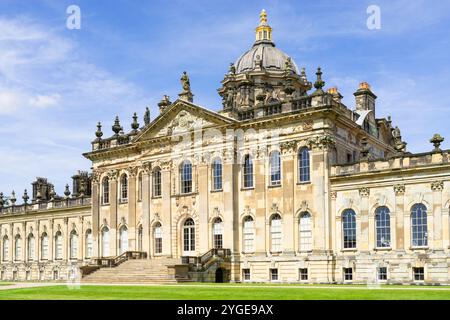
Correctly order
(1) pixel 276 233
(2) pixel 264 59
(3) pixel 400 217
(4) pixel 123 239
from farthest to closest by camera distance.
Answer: (2) pixel 264 59
(4) pixel 123 239
(1) pixel 276 233
(3) pixel 400 217

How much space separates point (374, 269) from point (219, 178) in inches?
499

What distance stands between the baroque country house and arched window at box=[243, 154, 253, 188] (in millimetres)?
67

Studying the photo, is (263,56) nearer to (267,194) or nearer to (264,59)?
(264,59)

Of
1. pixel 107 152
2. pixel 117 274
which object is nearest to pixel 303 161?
pixel 117 274

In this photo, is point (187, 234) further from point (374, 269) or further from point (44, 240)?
point (44, 240)

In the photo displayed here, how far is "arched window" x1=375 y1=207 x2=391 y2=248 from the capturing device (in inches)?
1652

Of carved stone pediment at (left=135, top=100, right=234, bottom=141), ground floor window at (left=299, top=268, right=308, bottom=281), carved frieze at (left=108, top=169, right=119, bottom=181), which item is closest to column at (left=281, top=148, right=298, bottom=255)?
ground floor window at (left=299, top=268, right=308, bottom=281)

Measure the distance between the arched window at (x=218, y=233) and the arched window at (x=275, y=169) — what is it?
4.95 metres

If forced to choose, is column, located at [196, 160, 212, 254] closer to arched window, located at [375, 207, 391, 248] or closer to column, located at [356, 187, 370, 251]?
column, located at [356, 187, 370, 251]

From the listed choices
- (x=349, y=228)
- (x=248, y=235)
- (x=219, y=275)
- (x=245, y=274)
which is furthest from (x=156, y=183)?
(x=349, y=228)

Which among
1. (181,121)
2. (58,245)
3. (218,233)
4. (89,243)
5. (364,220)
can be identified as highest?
(181,121)

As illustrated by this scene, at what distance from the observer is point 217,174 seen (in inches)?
1930

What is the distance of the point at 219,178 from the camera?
48906mm

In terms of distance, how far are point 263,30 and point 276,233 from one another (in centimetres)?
2473
